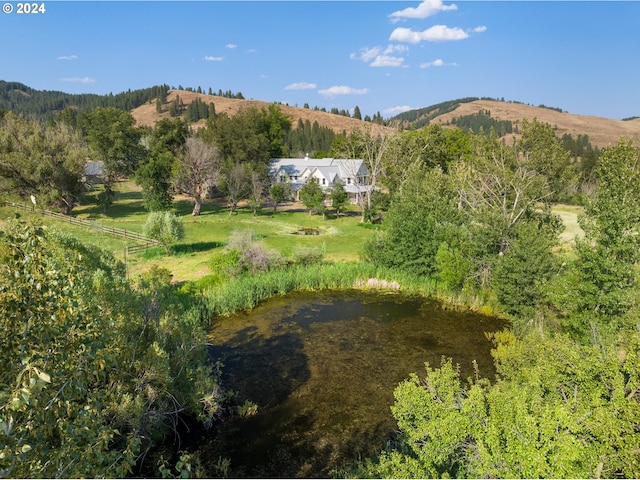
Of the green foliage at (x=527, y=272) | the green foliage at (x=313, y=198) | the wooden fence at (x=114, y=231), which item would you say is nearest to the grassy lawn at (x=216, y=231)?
the wooden fence at (x=114, y=231)

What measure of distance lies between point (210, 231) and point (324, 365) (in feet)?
101

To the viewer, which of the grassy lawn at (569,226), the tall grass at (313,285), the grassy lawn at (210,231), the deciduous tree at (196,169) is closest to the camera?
the tall grass at (313,285)

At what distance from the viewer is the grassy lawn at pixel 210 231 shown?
34.4 metres

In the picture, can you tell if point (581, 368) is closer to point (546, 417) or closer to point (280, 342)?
point (546, 417)

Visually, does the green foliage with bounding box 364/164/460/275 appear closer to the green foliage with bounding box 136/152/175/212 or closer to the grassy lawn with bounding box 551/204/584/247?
the grassy lawn with bounding box 551/204/584/247

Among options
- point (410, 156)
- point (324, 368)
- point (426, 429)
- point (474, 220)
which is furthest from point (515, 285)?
point (410, 156)

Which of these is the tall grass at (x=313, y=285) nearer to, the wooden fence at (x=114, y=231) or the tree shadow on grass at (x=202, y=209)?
the wooden fence at (x=114, y=231)

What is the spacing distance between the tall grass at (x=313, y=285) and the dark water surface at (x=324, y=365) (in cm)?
97

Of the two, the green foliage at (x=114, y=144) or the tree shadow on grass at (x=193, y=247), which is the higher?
the green foliage at (x=114, y=144)

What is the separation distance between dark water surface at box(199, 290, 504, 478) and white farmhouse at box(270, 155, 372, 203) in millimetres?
47955

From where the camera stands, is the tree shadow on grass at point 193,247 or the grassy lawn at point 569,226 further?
the grassy lawn at point 569,226

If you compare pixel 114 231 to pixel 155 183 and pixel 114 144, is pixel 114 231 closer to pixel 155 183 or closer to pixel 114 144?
pixel 155 183

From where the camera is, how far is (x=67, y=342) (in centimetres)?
531

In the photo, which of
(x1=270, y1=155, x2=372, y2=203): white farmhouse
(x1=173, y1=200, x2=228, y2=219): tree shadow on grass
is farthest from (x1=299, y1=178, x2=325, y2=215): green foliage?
(x1=173, y1=200, x2=228, y2=219): tree shadow on grass
